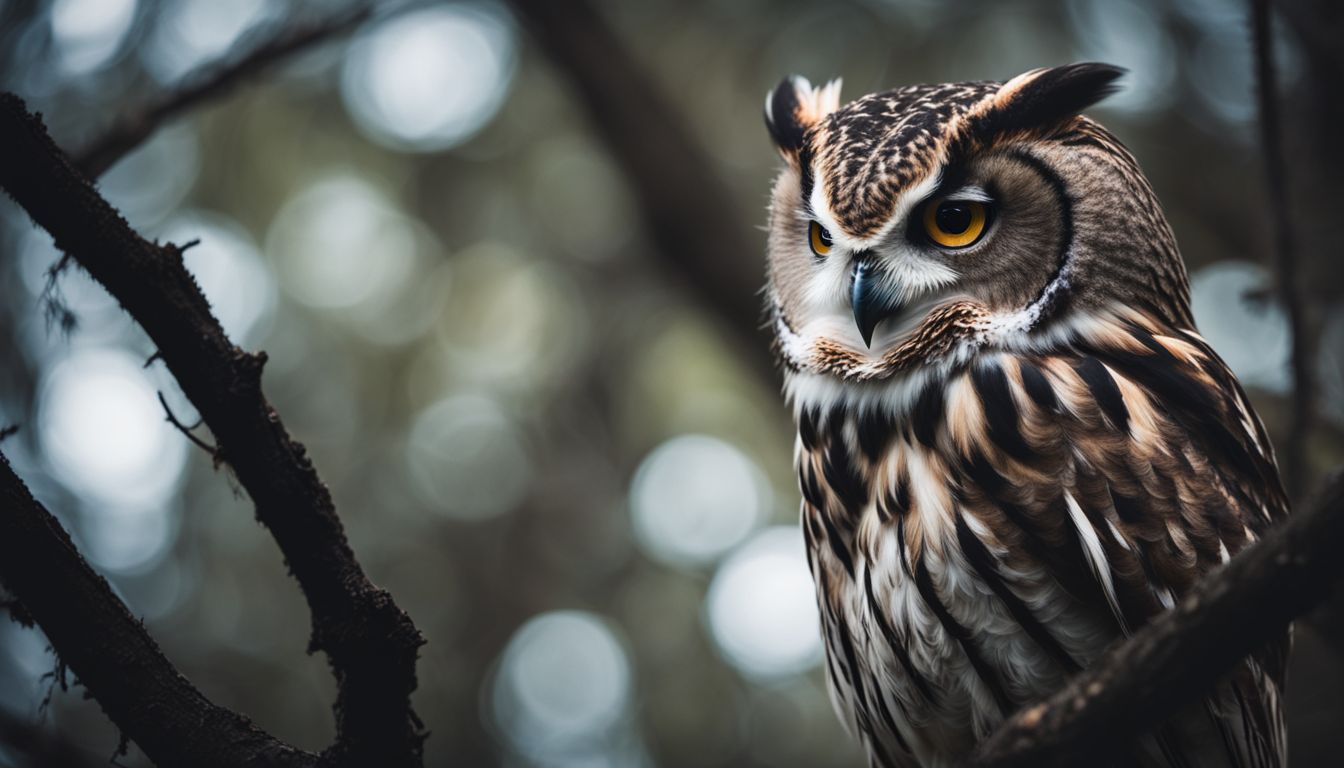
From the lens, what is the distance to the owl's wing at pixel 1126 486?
1762 mm

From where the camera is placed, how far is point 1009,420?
183 centimetres

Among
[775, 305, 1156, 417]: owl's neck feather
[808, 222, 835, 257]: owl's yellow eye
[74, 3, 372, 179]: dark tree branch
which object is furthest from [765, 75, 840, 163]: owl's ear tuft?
[74, 3, 372, 179]: dark tree branch

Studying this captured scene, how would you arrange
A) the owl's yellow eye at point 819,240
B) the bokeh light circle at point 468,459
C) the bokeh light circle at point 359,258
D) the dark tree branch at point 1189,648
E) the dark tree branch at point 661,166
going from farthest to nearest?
the bokeh light circle at point 468,459 < the bokeh light circle at point 359,258 < the dark tree branch at point 661,166 < the owl's yellow eye at point 819,240 < the dark tree branch at point 1189,648

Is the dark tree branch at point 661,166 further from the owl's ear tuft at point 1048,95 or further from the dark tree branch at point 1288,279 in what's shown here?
the owl's ear tuft at point 1048,95

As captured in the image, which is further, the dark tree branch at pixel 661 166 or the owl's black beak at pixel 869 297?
the dark tree branch at pixel 661 166

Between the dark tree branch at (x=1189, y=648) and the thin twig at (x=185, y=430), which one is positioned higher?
the thin twig at (x=185, y=430)

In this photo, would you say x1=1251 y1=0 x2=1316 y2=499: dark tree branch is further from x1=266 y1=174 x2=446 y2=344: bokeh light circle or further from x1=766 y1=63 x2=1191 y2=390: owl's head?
x1=266 y1=174 x2=446 y2=344: bokeh light circle

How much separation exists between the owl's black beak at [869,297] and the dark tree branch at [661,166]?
273 cm

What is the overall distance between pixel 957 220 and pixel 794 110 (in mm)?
691

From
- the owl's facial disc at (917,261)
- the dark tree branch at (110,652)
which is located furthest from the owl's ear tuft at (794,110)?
the dark tree branch at (110,652)

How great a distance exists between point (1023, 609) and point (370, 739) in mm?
1168

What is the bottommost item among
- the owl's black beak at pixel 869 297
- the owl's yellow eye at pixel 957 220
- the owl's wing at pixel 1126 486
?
the owl's wing at pixel 1126 486

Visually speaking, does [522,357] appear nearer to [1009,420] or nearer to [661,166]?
[661,166]

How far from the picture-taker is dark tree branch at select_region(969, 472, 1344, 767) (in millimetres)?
1119
